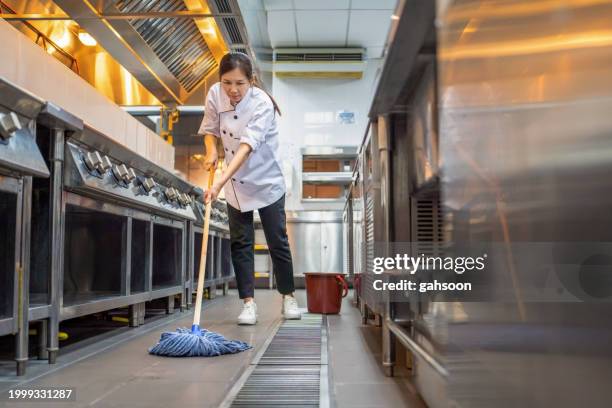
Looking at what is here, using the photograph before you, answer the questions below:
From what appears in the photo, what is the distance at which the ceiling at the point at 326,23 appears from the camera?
5.62 m

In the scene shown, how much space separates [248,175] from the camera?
272 centimetres

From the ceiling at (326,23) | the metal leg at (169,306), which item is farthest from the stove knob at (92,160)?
the ceiling at (326,23)

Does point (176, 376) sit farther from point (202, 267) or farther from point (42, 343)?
point (202, 267)

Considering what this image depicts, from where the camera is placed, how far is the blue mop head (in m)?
1.84

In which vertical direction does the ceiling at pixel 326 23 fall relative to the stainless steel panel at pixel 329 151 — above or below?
above

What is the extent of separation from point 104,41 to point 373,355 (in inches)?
99.2

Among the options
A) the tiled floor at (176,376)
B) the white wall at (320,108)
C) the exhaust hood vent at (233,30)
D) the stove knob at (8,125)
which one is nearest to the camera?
the tiled floor at (176,376)

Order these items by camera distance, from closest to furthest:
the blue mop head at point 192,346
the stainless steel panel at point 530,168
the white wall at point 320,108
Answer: the stainless steel panel at point 530,168
the blue mop head at point 192,346
the white wall at point 320,108

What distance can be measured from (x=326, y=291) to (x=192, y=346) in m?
1.42

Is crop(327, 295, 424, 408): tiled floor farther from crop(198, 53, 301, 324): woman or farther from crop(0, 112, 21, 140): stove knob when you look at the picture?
crop(0, 112, 21, 140): stove knob

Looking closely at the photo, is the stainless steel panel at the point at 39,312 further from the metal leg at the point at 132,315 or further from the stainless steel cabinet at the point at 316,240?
the stainless steel cabinet at the point at 316,240

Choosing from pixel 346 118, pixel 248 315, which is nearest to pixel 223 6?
pixel 248 315

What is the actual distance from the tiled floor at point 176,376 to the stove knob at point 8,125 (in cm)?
62

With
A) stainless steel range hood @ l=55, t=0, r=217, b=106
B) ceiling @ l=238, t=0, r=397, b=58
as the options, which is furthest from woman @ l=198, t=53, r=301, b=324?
ceiling @ l=238, t=0, r=397, b=58
